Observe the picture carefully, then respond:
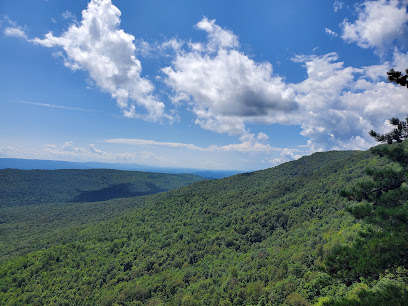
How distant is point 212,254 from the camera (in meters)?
73.9

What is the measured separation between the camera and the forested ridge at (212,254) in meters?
37.2

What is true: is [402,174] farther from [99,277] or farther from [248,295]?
[99,277]

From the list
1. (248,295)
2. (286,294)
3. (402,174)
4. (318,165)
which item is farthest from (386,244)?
(318,165)

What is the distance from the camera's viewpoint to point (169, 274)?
65.1 m

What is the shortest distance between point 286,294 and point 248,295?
32.1 feet

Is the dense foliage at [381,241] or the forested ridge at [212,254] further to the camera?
the forested ridge at [212,254]

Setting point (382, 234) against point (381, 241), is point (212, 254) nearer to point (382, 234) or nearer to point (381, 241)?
point (382, 234)

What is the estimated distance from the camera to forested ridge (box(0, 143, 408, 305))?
122 feet

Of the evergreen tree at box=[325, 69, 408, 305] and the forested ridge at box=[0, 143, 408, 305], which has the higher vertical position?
the evergreen tree at box=[325, 69, 408, 305]

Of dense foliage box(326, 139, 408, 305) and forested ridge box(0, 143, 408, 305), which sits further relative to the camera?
forested ridge box(0, 143, 408, 305)

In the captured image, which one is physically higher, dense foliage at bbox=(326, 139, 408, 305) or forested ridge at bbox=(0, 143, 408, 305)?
dense foliage at bbox=(326, 139, 408, 305)

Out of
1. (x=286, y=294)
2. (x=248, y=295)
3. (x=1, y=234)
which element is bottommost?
(x=1, y=234)

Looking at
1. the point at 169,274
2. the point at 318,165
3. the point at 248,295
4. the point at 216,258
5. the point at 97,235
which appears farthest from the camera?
the point at 318,165

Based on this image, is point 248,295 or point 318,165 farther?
point 318,165
